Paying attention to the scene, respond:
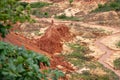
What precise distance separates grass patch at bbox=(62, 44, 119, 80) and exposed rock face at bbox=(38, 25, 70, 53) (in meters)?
1.10

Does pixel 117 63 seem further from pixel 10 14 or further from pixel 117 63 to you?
pixel 10 14

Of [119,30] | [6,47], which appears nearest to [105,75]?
[6,47]

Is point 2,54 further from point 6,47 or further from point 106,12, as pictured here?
point 106,12

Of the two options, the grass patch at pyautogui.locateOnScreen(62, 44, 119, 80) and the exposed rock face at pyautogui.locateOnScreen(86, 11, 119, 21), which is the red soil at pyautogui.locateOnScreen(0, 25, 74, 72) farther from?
the exposed rock face at pyautogui.locateOnScreen(86, 11, 119, 21)

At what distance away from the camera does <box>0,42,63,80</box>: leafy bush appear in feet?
15.8

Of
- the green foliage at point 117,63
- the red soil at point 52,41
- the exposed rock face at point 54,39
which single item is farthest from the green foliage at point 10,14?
the exposed rock face at point 54,39

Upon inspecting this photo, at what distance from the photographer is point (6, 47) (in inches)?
216

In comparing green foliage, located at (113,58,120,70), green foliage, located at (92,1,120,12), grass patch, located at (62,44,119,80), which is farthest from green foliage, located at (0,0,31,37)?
green foliage, located at (92,1,120,12)

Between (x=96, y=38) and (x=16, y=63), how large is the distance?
25.0 meters

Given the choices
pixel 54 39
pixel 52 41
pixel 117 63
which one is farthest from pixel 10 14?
pixel 54 39

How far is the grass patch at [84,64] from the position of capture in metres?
17.6

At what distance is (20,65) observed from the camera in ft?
16.2

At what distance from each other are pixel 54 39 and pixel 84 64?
210 inches

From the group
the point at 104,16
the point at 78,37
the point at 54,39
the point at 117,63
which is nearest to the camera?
the point at 117,63
